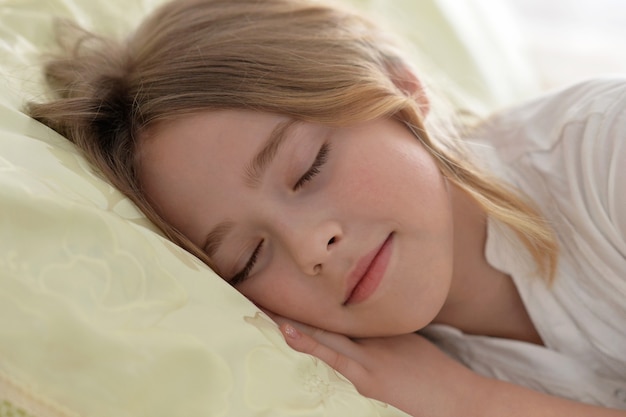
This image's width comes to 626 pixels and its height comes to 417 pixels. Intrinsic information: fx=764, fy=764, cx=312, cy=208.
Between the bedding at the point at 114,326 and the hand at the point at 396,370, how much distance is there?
123mm

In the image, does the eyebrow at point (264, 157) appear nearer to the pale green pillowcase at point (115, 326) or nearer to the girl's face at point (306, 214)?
the girl's face at point (306, 214)

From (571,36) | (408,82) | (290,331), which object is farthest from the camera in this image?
(571,36)

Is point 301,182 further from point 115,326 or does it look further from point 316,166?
point 115,326

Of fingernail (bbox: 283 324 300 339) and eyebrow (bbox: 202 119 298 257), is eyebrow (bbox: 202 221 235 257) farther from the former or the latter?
fingernail (bbox: 283 324 300 339)

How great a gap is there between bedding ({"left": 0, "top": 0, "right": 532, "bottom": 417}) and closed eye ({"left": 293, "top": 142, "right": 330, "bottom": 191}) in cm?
20

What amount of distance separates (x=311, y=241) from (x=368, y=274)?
0.31ft

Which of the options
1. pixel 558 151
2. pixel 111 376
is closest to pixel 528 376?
pixel 558 151

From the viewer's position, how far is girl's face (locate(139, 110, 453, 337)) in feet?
3.10

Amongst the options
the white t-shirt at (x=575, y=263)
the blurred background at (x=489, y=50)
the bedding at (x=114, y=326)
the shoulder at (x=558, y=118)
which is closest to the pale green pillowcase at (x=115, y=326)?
the bedding at (x=114, y=326)

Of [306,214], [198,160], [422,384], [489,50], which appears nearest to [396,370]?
[422,384]

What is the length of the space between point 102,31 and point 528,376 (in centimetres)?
85

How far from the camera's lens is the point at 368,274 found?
3.14 feet

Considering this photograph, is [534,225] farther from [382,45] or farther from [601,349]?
[382,45]

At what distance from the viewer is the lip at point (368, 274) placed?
0.95m
